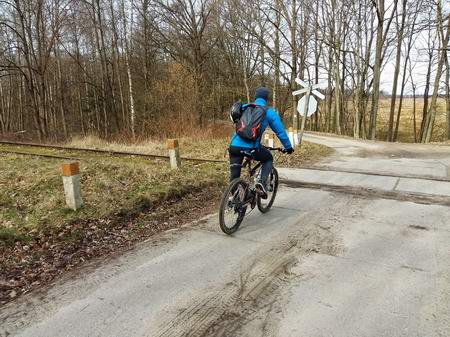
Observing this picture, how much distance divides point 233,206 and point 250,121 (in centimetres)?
119

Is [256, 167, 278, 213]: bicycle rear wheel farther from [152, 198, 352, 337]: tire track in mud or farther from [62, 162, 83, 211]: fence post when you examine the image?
[62, 162, 83, 211]: fence post

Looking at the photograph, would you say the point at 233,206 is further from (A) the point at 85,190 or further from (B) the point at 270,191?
(A) the point at 85,190

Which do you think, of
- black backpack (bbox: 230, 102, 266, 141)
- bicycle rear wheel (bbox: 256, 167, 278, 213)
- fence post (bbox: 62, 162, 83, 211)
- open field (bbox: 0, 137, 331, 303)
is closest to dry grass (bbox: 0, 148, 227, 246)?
open field (bbox: 0, 137, 331, 303)

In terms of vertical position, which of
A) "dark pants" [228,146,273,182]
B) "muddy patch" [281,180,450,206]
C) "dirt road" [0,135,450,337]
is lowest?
"dirt road" [0,135,450,337]

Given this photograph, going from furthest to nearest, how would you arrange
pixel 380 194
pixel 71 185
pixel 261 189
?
pixel 380 194 < pixel 71 185 < pixel 261 189

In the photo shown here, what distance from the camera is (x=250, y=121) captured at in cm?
463

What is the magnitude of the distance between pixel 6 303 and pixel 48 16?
24.0 meters

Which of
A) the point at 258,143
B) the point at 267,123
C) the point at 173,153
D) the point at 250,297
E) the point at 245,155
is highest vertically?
the point at 267,123

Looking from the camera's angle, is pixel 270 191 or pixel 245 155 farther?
pixel 270 191

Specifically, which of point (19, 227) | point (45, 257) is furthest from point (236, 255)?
point (19, 227)

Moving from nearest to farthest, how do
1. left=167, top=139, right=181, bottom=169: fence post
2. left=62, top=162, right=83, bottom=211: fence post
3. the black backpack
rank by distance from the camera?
the black backpack, left=62, top=162, right=83, bottom=211: fence post, left=167, top=139, right=181, bottom=169: fence post

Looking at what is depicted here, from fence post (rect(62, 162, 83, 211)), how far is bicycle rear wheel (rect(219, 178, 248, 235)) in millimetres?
2376

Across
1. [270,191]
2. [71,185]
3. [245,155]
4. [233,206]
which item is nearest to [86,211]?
[71,185]

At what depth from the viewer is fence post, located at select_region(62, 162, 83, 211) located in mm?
5254
